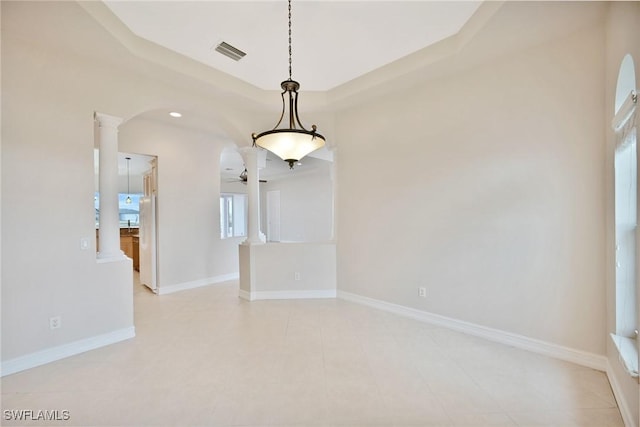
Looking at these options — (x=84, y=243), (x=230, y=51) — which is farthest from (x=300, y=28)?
(x=84, y=243)

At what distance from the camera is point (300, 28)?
259cm

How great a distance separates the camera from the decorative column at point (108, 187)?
2.92m

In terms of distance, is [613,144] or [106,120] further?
[106,120]

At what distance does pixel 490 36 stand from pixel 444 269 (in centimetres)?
237

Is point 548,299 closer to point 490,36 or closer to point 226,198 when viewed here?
point 490,36

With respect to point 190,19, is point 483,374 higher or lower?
lower

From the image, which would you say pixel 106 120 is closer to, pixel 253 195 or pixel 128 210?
pixel 253 195

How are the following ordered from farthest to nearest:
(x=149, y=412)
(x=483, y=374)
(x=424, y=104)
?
(x=424, y=104) → (x=483, y=374) → (x=149, y=412)

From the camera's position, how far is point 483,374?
7.47 ft

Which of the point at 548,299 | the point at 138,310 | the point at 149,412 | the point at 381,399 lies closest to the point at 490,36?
the point at 548,299

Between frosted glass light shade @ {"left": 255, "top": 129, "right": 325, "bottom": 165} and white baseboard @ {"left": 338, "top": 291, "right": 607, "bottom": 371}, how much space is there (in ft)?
7.92

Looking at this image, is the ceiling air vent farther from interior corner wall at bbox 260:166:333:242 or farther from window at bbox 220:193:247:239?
window at bbox 220:193:247:239

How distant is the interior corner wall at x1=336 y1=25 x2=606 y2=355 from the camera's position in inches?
93.7

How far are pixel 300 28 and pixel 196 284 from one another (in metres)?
4.56
